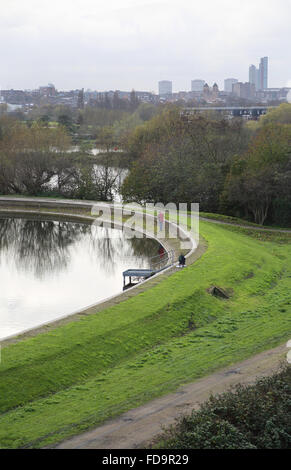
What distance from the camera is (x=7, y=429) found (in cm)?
1427

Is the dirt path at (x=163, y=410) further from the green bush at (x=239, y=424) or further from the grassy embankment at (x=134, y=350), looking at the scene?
the green bush at (x=239, y=424)

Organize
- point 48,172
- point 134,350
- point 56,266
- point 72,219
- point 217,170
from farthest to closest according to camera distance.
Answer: point 48,172 < point 72,219 < point 217,170 < point 56,266 < point 134,350

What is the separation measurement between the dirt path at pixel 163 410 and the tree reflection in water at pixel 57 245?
15105 mm

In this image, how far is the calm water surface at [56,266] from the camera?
25497mm

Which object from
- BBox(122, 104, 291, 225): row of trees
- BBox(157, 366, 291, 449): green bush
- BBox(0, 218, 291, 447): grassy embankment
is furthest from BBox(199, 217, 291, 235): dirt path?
BBox(157, 366, 291, 449): green bush

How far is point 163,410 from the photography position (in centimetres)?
1509

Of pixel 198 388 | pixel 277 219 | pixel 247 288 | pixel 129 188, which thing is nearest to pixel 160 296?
pixel 247 288

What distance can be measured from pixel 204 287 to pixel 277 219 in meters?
21.8

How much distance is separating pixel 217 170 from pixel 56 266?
20860 millimetres

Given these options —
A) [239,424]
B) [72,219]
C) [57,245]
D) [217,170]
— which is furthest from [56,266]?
[239,424]

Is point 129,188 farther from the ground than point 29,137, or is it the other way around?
point 29,137

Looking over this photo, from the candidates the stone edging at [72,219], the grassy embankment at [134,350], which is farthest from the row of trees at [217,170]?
the grassy embankment at [134,350]

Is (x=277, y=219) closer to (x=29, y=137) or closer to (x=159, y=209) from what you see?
(x=159, y=209)

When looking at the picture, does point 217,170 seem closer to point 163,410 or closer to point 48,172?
point 48,172
